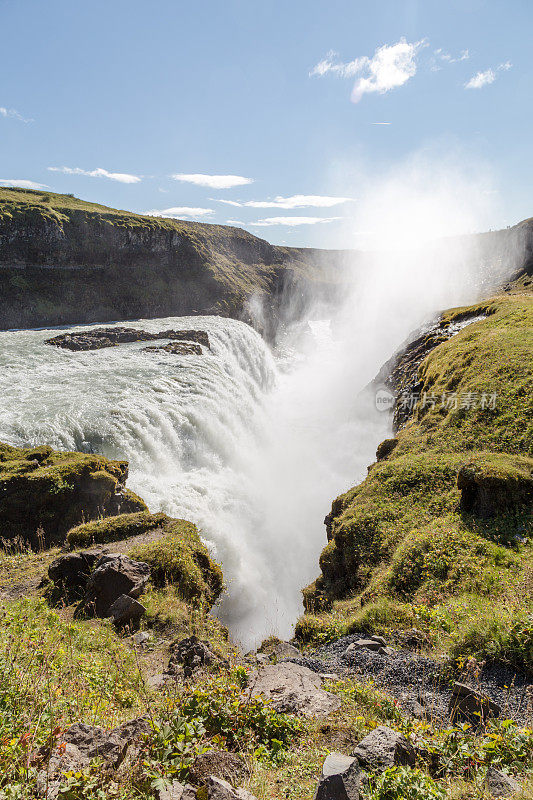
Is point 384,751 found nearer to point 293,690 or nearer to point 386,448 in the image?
point 293,690

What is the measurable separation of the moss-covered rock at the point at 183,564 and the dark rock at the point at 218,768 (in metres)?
5.29

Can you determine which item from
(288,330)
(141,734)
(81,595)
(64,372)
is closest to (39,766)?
(141,734)

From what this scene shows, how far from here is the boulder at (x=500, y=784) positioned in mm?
3187

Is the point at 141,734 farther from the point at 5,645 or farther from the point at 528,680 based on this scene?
the point at 528,680

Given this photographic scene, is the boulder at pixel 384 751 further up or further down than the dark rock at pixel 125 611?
further up

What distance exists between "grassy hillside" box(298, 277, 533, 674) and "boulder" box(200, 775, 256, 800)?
456cm

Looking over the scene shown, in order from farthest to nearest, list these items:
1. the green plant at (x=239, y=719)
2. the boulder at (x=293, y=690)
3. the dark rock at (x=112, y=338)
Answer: the dark rock at (x=112, y=338) → the boulder at (x=293, y=690) → the green plant at (x=239, y=719)

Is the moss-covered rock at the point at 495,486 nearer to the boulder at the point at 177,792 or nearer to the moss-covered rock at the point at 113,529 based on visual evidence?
the moss-covered rock at the point at 113,529

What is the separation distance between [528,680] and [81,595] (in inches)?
307

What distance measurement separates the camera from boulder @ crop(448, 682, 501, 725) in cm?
474

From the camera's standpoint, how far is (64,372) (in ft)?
88.3

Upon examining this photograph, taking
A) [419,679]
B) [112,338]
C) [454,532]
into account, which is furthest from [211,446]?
[112,338]

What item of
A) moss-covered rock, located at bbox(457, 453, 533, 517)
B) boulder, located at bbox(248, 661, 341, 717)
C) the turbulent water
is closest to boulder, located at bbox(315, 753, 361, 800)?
boulder, located at bbox(248, 661, 341, 717)

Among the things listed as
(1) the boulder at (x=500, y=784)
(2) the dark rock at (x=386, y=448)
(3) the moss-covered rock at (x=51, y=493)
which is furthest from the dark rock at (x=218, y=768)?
(2) the dark rock at (x=386, y=448)
